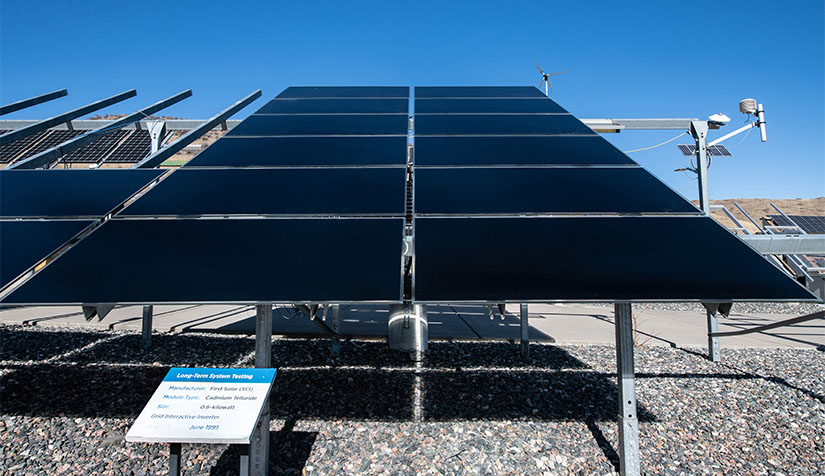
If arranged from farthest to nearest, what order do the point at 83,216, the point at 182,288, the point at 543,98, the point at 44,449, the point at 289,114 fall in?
the point at 543,98
the point at 289,114
the point at 44,449
the point at 83,216
the point at 182,288

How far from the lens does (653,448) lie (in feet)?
14.7

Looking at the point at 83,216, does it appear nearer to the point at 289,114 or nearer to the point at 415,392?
the point at 289,114

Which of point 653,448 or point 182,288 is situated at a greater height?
point 182,288

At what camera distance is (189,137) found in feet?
17.6

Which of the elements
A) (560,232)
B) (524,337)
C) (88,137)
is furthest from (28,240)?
(524,337)

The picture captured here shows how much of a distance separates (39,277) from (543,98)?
7.33 meters

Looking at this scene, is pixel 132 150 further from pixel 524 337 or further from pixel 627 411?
pixel 627 411

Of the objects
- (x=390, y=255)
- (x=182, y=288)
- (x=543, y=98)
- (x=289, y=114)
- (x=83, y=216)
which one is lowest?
(x=182, y=288)

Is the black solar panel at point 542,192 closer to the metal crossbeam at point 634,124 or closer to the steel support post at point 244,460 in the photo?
the steel support post at point 244,460

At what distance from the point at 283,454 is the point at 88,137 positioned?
18.3ft

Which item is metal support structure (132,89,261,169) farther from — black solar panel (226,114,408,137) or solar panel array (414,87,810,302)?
solar panel array (414,87,810,302)

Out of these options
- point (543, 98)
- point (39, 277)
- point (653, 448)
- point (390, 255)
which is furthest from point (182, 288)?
point (543, 98)

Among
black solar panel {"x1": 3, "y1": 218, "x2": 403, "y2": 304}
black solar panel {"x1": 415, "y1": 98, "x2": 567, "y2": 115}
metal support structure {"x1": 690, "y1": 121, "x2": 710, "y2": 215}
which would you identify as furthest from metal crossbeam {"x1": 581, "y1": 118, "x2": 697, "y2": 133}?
black solar panel {"x1": 3, "y1": 218, "x2": 403, "y2": 304}

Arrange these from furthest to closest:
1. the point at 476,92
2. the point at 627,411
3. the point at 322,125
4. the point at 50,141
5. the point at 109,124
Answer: the point at 50,141 → the point at 476,92 → the point at 109,124 → the point at 322,125 → the point at 627,411
